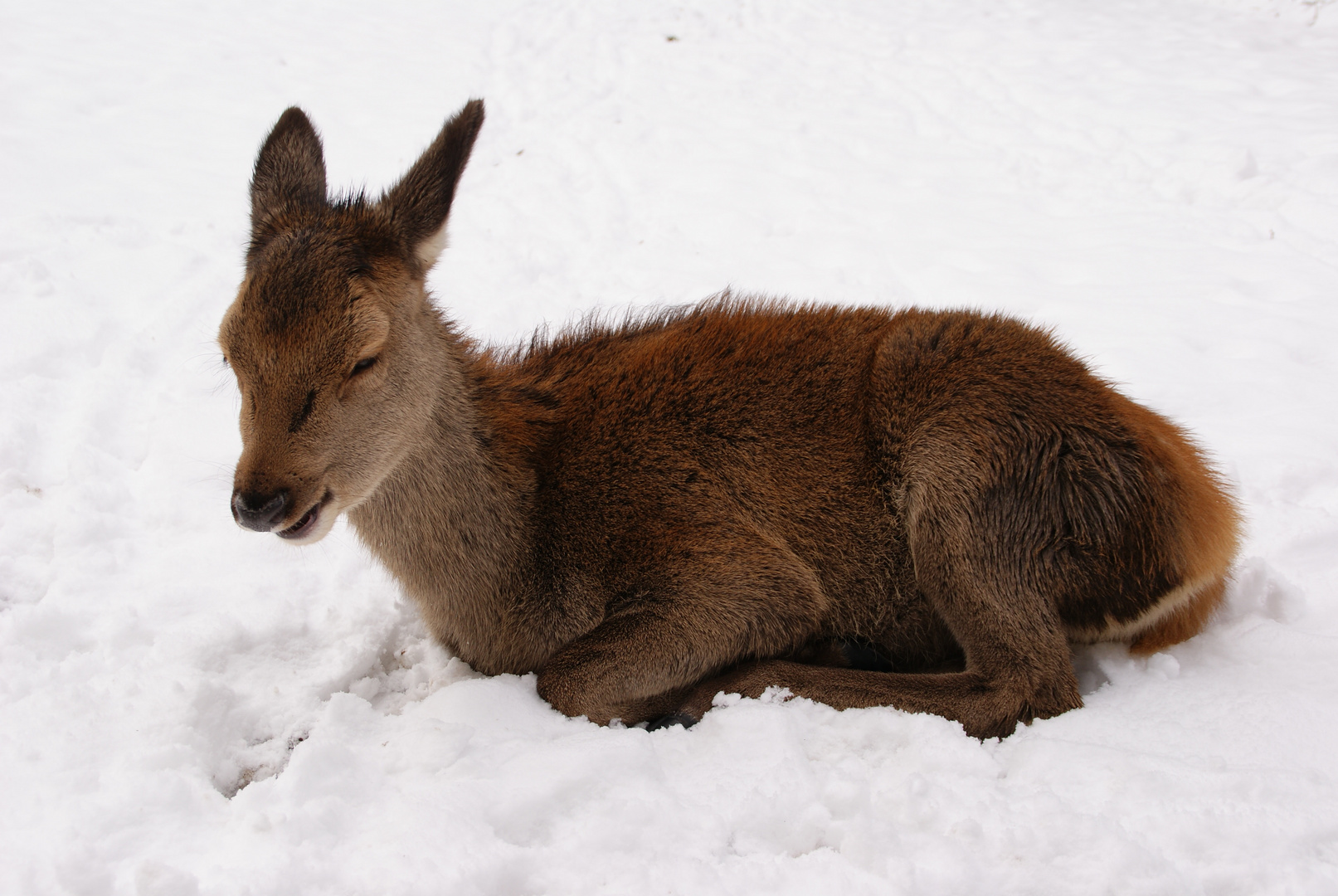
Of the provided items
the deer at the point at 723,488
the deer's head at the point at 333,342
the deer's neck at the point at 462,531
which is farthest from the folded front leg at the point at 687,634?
the deer's head at the point at 333,342

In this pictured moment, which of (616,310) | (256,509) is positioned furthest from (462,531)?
(616,310)

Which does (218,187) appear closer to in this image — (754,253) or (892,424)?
(754,253)

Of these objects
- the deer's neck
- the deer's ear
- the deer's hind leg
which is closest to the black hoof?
the deer's hind leg

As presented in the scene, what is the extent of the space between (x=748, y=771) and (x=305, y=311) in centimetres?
220

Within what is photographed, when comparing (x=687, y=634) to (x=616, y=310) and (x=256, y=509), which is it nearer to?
(x=256, y=509)

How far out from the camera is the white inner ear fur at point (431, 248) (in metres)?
3.74

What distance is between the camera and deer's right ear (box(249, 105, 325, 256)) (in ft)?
12.8

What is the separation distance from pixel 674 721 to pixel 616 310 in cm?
355

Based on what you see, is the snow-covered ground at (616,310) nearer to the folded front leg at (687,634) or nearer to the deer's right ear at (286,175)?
the folded front leg at (687,634)

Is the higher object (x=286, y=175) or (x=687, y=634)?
(x=286, y=175)

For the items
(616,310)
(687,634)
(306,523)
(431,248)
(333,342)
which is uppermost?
(431,248)

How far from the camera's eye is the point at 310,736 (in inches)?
129

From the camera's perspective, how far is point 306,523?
3285 mm

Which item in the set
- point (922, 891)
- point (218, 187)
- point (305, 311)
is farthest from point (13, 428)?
point (922, 891)
